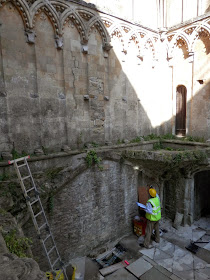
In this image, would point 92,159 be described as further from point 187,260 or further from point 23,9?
point 23,9

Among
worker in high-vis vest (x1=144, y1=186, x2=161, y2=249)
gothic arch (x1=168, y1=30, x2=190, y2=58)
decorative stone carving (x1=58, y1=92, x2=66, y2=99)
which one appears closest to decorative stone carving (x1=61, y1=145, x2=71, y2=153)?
decorative stone carving (x1=58, y1=92, x2=66, y2=99)

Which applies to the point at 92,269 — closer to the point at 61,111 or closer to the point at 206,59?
the point at 61,111

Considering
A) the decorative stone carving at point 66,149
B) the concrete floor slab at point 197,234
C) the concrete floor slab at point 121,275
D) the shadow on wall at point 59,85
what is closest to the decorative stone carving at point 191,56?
the shadow on wall at point 59,85

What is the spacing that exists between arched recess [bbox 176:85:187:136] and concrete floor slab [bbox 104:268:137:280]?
6.64 m

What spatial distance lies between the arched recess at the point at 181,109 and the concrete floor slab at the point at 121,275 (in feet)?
21.8

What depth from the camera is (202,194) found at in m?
9.17

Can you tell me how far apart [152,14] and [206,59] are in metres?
3.41

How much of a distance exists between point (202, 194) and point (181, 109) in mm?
4134

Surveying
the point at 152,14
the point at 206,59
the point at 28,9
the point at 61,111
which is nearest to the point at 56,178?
the point at 61,111

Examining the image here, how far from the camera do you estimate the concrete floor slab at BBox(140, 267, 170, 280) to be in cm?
541

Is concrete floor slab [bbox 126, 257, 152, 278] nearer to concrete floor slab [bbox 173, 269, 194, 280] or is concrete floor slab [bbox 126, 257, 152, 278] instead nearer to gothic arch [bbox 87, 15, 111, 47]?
concrete floor slab [bbox 173, 269, 194, 280]

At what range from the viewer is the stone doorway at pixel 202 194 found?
8781 mm

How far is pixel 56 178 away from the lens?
5.69 metres

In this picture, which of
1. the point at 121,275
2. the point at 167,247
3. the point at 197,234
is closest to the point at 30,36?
the point at 121,275
